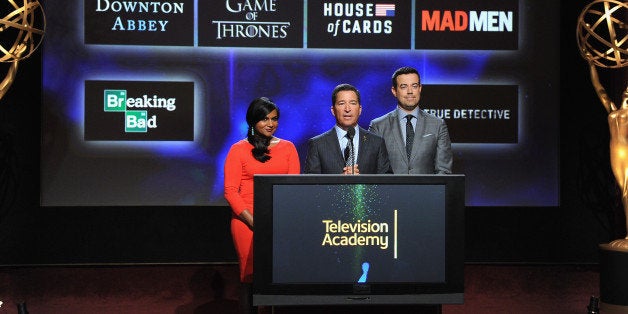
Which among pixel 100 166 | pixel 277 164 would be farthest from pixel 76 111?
pixel 277 164

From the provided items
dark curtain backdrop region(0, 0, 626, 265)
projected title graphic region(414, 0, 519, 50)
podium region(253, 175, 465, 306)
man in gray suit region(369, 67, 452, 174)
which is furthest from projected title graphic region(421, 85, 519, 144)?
podium region(253, 175, 465, 306)

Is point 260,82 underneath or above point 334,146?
above

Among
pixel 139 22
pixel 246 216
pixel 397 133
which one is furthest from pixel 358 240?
pixel 139 22

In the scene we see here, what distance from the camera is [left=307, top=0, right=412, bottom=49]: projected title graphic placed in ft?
20.6

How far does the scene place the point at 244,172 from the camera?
3.79 metres

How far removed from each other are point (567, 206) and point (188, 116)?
3.19 meters

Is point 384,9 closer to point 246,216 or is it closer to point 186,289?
point 186,289

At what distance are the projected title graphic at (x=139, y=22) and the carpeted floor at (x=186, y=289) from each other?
1809 mm

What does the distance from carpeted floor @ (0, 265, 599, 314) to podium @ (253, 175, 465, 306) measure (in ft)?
9.70

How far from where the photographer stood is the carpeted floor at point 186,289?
203 inches

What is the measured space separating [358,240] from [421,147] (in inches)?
94.5

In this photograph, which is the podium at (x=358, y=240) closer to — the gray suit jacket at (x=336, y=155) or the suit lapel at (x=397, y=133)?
the gray suit jacket at (x=336, y=155)

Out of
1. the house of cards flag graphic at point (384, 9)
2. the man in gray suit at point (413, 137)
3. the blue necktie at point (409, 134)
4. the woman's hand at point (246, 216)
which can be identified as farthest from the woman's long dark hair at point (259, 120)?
the house of cards flag graphic at point (384, 9)

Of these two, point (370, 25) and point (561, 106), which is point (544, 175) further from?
point (370, 25)
